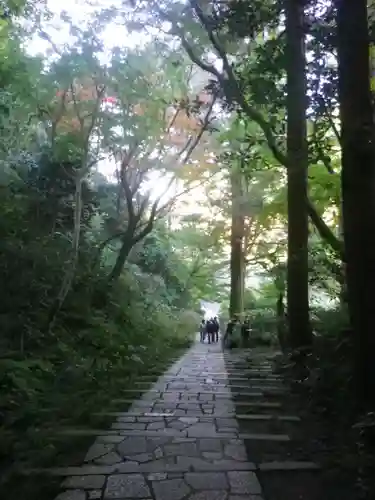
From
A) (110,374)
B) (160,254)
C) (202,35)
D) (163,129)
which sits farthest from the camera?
(160,254)

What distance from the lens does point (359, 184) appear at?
14.3 ft

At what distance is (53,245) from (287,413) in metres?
6.46

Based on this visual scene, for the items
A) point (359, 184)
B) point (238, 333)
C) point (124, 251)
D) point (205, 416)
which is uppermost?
point (124, 251)

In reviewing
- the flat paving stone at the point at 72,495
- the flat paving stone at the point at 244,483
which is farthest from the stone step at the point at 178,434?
the flat paving stone at the point at 72,495

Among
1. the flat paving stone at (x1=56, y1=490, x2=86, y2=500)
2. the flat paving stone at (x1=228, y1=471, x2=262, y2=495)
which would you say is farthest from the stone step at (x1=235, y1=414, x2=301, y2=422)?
the flat paving stone at (x1=56, y1=490, x2=86, y2=500)

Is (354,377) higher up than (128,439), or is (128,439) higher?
(354,377)

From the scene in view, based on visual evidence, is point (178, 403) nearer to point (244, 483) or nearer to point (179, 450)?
point (179, 450)

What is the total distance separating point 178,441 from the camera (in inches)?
183

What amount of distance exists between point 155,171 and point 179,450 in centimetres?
871

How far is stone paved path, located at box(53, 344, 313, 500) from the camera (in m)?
3.49

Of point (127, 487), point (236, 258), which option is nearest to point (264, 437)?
point (127, 487)

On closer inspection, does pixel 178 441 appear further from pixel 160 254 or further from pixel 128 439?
pixel 160 254

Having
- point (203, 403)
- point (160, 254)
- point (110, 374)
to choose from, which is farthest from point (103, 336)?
point (160, 254)

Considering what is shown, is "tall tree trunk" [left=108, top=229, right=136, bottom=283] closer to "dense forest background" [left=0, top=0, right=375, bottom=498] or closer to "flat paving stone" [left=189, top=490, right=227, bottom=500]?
"dense forest background" [left=0, top=0, right=375, bottom=498]
